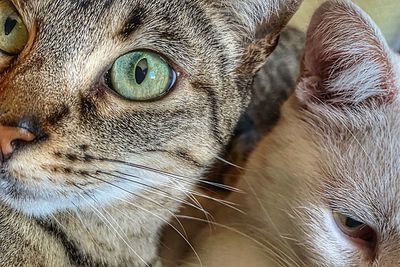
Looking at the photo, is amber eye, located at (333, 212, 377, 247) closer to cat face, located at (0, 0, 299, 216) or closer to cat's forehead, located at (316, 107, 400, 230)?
cat's forehead, located at (316, 107, 400, 230)

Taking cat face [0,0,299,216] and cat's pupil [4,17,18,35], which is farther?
cat's pupil [4,17,18,35]

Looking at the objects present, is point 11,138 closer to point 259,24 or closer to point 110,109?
point 110,109

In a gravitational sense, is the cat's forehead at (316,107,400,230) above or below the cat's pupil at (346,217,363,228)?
above

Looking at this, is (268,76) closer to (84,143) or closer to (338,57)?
(338,57)

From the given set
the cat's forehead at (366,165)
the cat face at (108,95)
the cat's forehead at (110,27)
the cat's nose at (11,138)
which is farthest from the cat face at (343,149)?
the cat's nose at (11,138)

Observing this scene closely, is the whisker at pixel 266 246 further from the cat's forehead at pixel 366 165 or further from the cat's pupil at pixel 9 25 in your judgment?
the cat's pupil at pixel 9 25

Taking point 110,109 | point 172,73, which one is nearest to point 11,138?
point 110,109

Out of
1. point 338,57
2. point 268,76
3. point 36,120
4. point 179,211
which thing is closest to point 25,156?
point 36,120

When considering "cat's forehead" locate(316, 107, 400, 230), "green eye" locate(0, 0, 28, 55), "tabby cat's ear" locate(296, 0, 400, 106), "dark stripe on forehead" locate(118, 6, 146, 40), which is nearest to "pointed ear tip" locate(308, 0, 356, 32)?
"tabby cat's ear" locate(296, 0, 400, 106)
